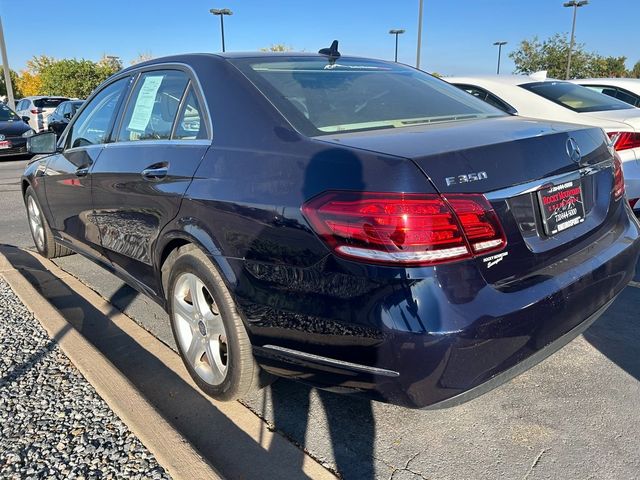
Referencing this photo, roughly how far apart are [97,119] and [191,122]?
1519mm

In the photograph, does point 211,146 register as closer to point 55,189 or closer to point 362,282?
point 362,282

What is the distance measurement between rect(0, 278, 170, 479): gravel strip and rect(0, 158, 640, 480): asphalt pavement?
2.31ft

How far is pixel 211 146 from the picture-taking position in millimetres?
2434

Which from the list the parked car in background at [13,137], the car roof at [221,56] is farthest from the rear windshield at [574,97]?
the parked car in background at [13,137]

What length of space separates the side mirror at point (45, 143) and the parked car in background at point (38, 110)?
1574cm

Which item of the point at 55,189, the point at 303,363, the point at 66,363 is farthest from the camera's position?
the point at 55,189

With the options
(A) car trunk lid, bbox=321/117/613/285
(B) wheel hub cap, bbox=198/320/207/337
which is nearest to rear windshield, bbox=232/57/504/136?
(A) car trunk lid, bbox=321/117/613/285

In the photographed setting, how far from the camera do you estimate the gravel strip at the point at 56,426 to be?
2.03m

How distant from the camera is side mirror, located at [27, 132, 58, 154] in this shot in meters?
4.37

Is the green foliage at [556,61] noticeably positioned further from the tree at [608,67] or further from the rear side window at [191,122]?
the rear side window at [191,122]

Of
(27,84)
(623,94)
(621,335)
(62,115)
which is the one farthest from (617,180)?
(27,84)

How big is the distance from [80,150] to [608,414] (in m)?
3.66

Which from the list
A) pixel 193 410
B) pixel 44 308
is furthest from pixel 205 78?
pixel 44 308

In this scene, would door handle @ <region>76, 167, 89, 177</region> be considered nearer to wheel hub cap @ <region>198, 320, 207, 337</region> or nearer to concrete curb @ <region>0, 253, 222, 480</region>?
concrete curb @ <region>0, 253, 222, 480</region>
